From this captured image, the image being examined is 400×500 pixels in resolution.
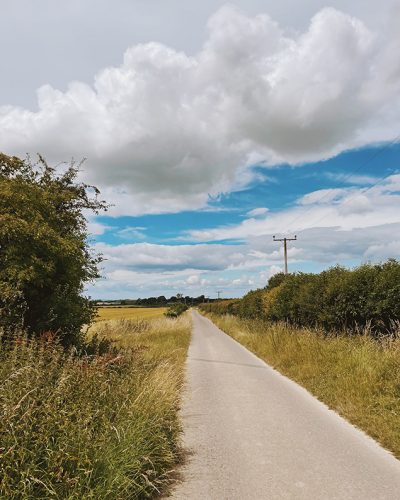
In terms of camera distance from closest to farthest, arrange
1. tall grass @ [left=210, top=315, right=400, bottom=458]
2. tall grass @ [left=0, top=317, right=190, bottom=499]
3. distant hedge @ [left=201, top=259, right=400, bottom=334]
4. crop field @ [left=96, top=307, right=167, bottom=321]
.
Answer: tall grass @ [left=0, top=317, right=190, bottom=499]
tall grass @ [left=210, top=315, right=400, bottom=458]
distant hedge @ [left=201, top=259, right=400, bottom=334]
crop field @ [left=96, top=307, right=167, bottom=321]

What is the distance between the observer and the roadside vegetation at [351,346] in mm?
7859

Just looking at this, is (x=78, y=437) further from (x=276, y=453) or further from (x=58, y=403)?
(x=276, y=453)

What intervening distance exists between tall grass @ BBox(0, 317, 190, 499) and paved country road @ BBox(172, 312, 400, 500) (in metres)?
0.55

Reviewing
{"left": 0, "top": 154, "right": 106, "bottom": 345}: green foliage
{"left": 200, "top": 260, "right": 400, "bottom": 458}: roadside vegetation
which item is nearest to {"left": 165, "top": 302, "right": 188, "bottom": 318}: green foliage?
{"left": 200, "top": 260, "right": 400, "bottom": 458}: roadside vegetation

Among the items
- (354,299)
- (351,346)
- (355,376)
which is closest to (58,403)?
(355,376)

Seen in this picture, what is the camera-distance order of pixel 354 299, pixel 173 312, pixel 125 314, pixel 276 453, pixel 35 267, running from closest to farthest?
1. pixel 276 453
2. pixel 35 267
3. pixel 354 299
4. pixel 173 312
5. pixel 125 314

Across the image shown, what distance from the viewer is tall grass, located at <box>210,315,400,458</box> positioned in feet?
23.5

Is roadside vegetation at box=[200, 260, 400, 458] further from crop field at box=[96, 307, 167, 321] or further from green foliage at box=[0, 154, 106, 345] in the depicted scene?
crop field at box=[96, 307, 167, 321]

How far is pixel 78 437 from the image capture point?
4234 mm

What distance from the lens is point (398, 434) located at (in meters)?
6.35

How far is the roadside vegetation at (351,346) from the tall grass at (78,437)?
3.46 metres

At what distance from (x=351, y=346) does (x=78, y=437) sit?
9.27 m

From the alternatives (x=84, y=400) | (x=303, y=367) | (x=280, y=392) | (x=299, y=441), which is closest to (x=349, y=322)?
(x=303, y=367)

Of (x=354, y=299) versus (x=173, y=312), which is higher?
(x=354, y=299)
